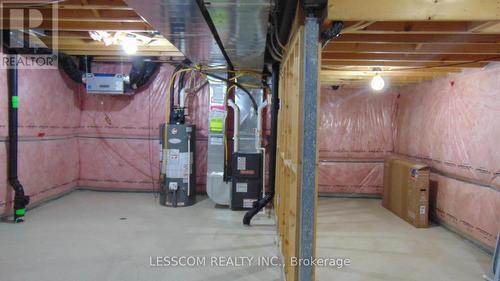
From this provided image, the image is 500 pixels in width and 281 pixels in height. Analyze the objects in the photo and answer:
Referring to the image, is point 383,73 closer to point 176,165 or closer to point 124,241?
point 176,165

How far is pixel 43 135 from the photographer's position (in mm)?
5012

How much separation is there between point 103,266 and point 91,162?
354 cm

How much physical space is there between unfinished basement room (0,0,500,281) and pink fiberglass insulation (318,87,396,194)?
25 millimetres

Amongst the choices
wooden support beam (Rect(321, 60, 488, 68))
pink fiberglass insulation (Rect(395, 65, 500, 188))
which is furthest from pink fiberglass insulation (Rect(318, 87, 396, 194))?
wooden support beam (Rect(321, 60, 488, 68))

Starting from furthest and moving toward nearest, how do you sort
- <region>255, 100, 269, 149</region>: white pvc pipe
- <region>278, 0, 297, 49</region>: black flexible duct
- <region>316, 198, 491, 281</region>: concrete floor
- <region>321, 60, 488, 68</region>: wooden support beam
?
1. <region>255, 100, 269, 149</region>: white pvc pipe
2. <region>321, 60, 488, 68</region>: wooden support beam
3. <region>316, 198, 491, 281</region>: concrete floor
4. <region>278, 0, 297, 49</region>: black flexible duct

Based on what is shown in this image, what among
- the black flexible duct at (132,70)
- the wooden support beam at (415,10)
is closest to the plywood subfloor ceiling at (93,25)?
the black flexible duct at (132,70)

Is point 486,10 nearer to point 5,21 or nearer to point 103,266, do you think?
point 103,266

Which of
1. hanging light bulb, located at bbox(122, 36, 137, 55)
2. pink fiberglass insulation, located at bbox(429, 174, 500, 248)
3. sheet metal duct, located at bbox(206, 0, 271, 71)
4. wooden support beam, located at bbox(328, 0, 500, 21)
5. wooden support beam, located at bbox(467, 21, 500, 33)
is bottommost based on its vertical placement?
pink fiberglass insulation, located at bbox(429, 174, 500, 248)

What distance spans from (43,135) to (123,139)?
1.29 m

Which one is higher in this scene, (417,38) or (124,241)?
(417,38)

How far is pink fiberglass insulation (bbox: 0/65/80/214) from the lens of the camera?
4288mm

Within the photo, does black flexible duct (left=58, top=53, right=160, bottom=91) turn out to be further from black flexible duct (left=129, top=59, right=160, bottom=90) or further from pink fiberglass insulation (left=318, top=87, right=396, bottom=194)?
pink fiberglass insulation (left=318, top=87, right=396, bottom=194)

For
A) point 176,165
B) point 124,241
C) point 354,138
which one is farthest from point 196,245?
point 354,138

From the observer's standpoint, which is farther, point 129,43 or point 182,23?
point 129,43
